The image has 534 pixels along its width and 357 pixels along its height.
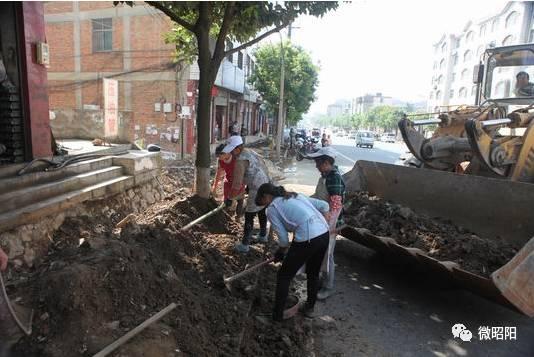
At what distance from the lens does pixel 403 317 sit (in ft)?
13.7

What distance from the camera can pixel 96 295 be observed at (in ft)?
9.84

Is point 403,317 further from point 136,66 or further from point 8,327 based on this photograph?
point 136,66

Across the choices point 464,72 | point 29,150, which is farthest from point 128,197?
point 464,72

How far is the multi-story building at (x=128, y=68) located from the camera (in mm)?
16641

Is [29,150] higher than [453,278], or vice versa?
[29,150]

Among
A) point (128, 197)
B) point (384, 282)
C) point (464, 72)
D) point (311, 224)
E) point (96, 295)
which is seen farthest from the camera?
point (464, 72)

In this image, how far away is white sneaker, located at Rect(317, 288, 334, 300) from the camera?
4.56m

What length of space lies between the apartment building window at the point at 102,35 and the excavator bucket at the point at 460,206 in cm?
1534

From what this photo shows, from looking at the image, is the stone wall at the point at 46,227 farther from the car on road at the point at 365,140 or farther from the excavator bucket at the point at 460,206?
the car on road at the point at 365,140

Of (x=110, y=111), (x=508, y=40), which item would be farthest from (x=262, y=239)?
(x=508, y=40)

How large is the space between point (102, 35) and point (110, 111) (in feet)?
34.3

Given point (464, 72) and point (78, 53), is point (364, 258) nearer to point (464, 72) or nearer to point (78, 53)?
point (78, 53)

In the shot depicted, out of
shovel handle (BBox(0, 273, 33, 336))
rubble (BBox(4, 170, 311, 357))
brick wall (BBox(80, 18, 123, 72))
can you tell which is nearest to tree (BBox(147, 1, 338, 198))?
rubble (BBox(4, 170, 311, 357))

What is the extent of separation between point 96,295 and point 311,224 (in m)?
1.89
